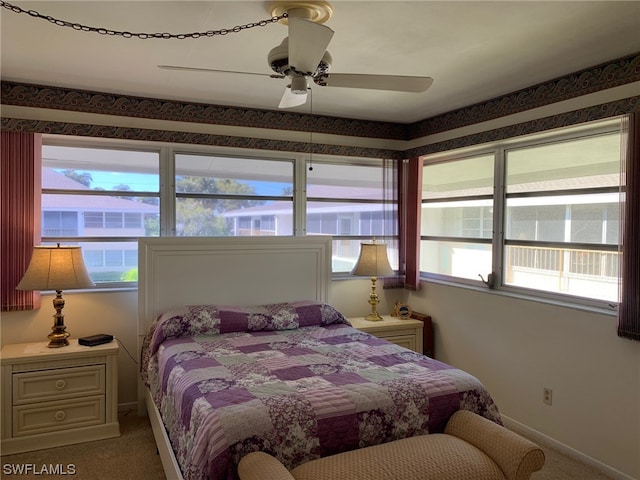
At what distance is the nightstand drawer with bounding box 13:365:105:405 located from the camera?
115 inches

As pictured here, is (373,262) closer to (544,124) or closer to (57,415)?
(544,124)

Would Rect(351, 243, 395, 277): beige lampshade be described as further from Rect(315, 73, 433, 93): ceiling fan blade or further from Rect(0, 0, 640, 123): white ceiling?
Rect(315, 73, 433, 93): ceiling fan blade

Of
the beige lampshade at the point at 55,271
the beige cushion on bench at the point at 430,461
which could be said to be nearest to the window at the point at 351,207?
the beige lampshade at the point at 55,271

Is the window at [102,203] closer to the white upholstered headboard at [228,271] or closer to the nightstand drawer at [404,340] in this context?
the white upholstered headboard at [228,271]

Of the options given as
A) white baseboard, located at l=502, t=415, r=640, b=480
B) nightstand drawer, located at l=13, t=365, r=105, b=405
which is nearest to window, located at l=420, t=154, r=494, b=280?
white baseboard, located at l=502, t=415, r=640, b=480

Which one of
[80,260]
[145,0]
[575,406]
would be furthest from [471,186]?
[80,260]

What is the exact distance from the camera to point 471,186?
394 centimetres

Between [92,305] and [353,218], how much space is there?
2.42 metres

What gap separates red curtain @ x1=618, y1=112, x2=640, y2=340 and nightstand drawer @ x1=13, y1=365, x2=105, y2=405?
3364 mm

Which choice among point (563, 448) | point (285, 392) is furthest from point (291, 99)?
point (563, 448)

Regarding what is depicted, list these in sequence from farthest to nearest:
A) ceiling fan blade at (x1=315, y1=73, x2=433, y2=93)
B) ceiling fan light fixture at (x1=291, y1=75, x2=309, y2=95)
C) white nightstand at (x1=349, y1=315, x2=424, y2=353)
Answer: white nightstand at (x1=349, y1=315, x2=424, y2=353) < ceiling fan blade at (x1=315, y1=73, x2=433, y2=93) < ceiling fan light fixture at (x1=291, y1=75, x2=309, y2=95)

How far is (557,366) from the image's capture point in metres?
3.06

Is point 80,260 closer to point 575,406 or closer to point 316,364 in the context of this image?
point 316,364

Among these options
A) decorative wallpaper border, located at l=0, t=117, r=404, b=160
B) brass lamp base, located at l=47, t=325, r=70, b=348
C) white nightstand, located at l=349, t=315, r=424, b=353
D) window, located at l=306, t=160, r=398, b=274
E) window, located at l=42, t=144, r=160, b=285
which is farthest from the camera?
window, located at l=306, t=160, r=398, b=274
